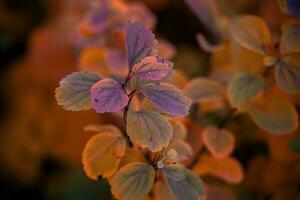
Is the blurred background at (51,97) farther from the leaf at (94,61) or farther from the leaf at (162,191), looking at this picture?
the leaf at (162,191)

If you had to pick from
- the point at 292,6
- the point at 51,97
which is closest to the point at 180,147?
the point at 292,6

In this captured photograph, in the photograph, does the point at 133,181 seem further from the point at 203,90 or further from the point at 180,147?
the point at 203,90

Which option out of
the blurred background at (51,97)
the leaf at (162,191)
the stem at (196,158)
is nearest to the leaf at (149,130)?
the leaf at (162,191)

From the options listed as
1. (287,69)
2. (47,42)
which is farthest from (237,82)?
(47,42)

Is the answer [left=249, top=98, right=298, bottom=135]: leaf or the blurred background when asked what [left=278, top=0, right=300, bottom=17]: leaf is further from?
the blurred background

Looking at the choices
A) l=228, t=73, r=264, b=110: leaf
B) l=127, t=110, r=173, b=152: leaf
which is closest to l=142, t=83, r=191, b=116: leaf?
l=127, t=110, r=173, b=152: leaf

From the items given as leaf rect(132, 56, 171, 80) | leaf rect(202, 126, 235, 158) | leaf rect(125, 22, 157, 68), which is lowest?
leaf rect(202, 126, 235, 158)

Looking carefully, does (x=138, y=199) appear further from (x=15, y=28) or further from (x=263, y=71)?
(x=15, y=28)
